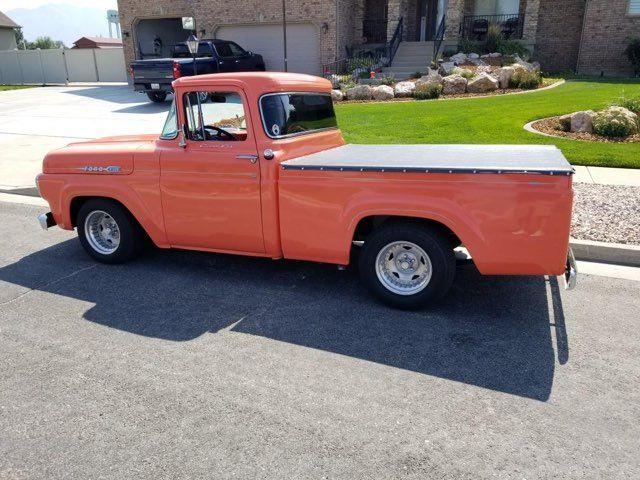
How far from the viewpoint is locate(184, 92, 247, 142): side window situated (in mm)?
4973

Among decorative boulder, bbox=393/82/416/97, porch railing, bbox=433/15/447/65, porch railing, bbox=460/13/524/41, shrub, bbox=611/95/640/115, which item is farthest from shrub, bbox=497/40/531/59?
shrub, bbox=611/95/640/115

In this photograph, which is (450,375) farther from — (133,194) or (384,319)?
(133,194)

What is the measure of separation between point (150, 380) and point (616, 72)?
23.9 metres

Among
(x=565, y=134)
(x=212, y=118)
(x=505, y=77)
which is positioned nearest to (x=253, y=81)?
(x=212, y=118)

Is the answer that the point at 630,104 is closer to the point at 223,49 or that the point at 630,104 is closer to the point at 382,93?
the point at 382,93

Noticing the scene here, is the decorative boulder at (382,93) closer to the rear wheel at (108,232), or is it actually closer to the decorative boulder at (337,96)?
the decorative boulder at (337,96)

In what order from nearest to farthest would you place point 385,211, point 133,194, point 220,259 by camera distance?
point 385,211 → point 133,194 → point 220,259

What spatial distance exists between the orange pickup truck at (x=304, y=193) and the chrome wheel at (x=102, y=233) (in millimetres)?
14

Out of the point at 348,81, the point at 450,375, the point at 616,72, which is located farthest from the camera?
the point at 616,72

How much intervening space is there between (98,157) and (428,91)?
43.7 ft

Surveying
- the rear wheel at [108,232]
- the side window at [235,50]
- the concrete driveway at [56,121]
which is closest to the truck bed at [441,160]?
the rear wheel at [108,232]

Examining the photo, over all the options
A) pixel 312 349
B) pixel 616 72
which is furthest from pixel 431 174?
pixel 616 72

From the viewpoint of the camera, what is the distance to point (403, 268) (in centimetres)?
461

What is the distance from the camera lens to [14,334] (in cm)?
435
